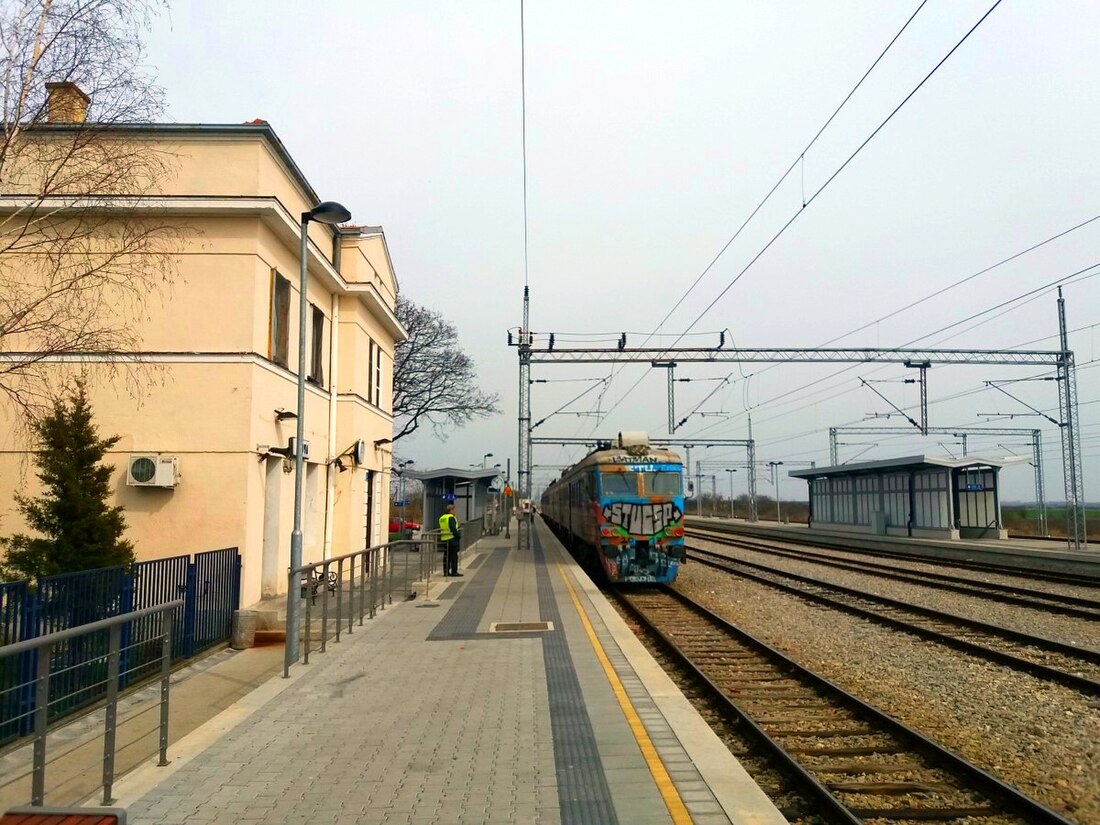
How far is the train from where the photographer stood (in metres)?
19.2

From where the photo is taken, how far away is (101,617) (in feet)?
29.3

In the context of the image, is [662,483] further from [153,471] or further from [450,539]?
[153,471]

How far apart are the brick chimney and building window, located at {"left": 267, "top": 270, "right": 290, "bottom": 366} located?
14.4ft

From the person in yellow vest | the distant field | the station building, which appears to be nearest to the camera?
the station building

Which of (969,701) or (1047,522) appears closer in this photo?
(969,701)

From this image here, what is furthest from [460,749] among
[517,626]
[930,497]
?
[930,497]

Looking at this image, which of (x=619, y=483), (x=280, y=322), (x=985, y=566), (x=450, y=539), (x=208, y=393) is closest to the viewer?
(x=208, y=393)

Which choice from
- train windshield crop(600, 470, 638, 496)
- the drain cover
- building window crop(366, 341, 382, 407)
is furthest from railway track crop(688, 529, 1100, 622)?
building window crop(366, 341, 382, 407)

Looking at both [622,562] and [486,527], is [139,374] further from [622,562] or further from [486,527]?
[486,527]

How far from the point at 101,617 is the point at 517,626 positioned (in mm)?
5524

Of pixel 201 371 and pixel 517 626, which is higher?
pixel 201 371

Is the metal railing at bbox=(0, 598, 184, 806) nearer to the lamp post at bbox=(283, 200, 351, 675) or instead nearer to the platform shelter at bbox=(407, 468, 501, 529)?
the lamp post at bbox=(283, 200, 351, 675)

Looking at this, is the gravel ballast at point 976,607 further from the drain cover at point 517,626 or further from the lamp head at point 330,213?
the lamp head at point 330,213

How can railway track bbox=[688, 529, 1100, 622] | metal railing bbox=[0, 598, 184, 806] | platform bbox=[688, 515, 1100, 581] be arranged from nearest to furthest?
metal railing bbox=[0, 598, 184, 806], railway track bbox=[688, 529, 1100, 622], platform bbox=[688, 515, 1100, 581]
